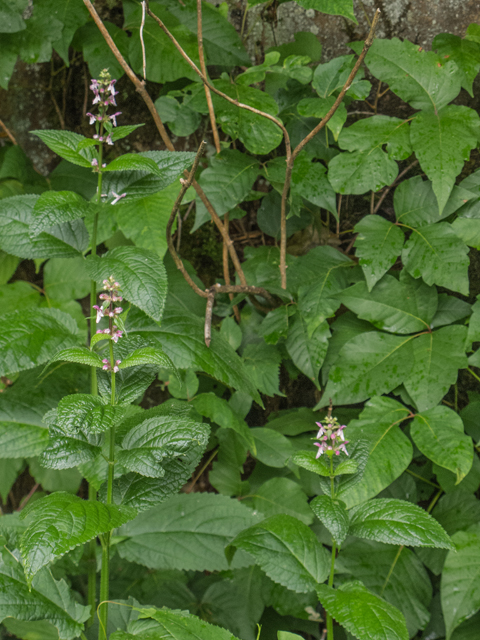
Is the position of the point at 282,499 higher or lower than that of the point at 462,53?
lower

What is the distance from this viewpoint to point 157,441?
873mm

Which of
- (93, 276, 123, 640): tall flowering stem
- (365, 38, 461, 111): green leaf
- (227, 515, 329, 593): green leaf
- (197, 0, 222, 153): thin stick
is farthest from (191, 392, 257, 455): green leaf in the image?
(365, 38, 461, 111): green leaf

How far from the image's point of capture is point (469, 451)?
1.34 meters

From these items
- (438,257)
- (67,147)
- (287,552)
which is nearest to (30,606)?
(287,552)

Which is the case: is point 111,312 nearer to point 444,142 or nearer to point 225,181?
point 225,181

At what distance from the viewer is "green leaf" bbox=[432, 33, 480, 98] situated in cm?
151

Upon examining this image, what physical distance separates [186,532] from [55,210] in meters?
0.82

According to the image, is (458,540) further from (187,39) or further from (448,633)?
(187,39)

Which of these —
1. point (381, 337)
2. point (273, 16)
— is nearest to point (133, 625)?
point (381, 337)

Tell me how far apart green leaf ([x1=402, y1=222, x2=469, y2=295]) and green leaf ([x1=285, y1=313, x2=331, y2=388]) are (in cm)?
32

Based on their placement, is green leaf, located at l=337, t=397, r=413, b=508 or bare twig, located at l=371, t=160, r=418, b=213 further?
bare twig, located at l=371, t=160, r=418, b=213

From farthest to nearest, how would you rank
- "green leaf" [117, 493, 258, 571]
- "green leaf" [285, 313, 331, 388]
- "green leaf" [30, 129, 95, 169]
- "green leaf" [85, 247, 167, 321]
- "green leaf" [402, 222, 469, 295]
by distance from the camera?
1. "green leaf" [285, 313, 331, 388]
2. "green leaf" [402, 222, 469, 295]
3. "green leaf" [117, 493, 258, 571]
4. "green leaf" [30, 129, 95, 169]
5. "green leaf" [85, 247, 167, 321]

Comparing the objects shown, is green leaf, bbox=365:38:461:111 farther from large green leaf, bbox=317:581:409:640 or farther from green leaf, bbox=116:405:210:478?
large green leaf, bbox=317:581:409:640

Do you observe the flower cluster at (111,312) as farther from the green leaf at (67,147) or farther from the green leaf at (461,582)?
the green leaf at (461,582)
